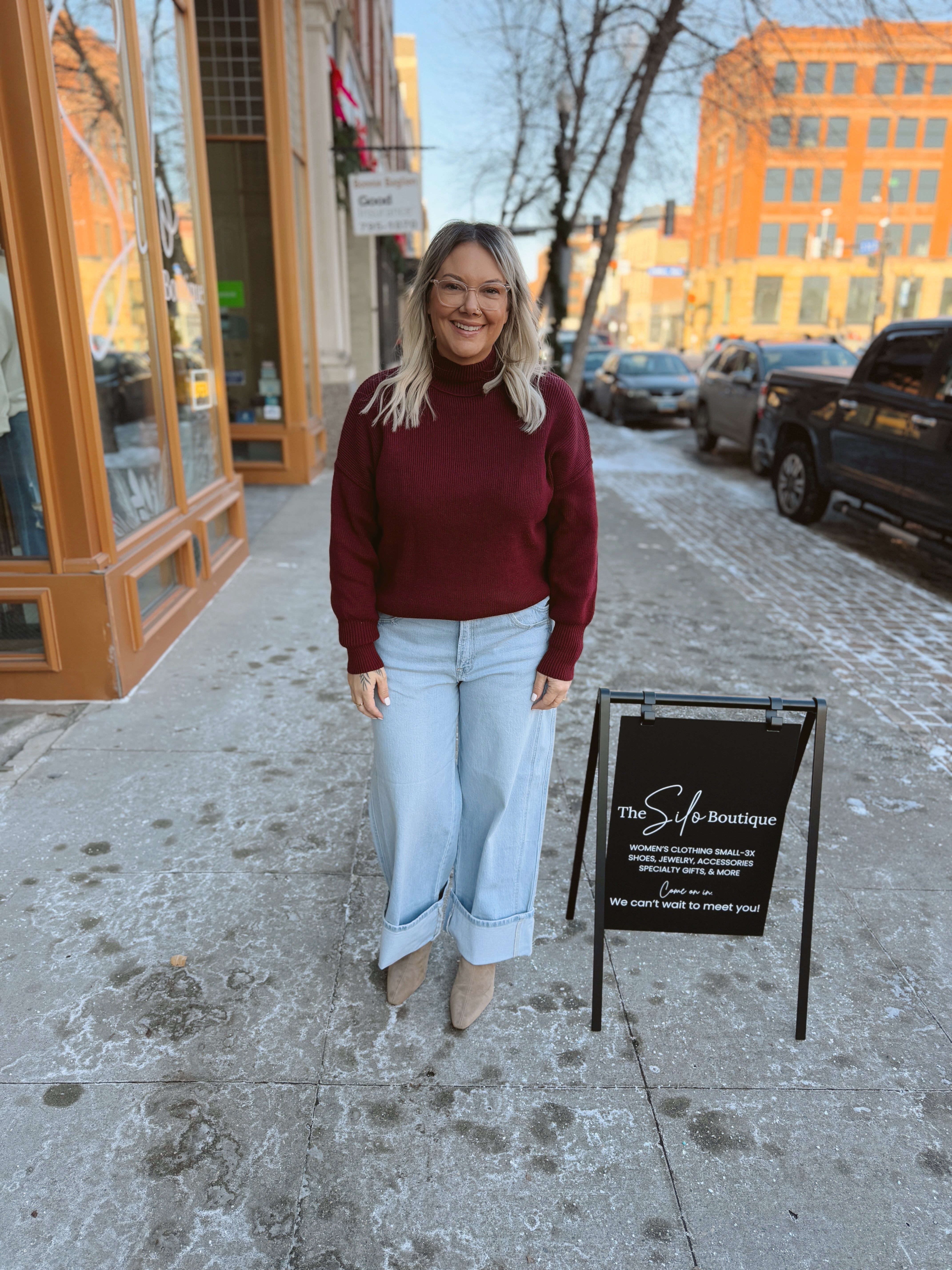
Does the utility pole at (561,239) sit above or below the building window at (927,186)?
below

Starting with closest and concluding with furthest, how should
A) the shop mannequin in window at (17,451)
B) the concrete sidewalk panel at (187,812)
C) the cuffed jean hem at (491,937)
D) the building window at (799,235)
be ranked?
the cuffed jean hem at (491,937) < the concrete sidewalk panel at (187,812) < the shop mannequin in window at (17,451) < the building window at (799,235)

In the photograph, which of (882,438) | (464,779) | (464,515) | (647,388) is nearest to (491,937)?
(464,779)

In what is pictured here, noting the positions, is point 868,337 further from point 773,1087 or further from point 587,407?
point 773,1087

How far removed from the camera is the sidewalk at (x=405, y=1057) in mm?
1945

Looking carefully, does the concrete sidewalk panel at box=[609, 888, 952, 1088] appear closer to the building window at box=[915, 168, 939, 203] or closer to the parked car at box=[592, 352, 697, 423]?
the parked car at box=[592, 352, 697, 423]

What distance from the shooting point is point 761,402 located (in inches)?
458

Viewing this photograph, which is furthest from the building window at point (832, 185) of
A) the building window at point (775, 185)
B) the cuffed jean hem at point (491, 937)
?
the cuffed jean hem at point (491, 937)

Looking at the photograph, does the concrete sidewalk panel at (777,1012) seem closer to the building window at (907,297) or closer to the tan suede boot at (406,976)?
the tan suede boot at (406,976)

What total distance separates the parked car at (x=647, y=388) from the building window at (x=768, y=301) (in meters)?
52.0

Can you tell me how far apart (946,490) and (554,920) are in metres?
5.36

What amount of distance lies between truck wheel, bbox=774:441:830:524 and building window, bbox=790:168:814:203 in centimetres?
6401

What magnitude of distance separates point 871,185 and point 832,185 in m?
2.84

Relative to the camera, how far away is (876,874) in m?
3.29

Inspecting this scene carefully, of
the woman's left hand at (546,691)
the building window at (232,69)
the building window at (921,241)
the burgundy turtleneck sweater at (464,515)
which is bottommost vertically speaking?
the woman's left hand at (546,691)
